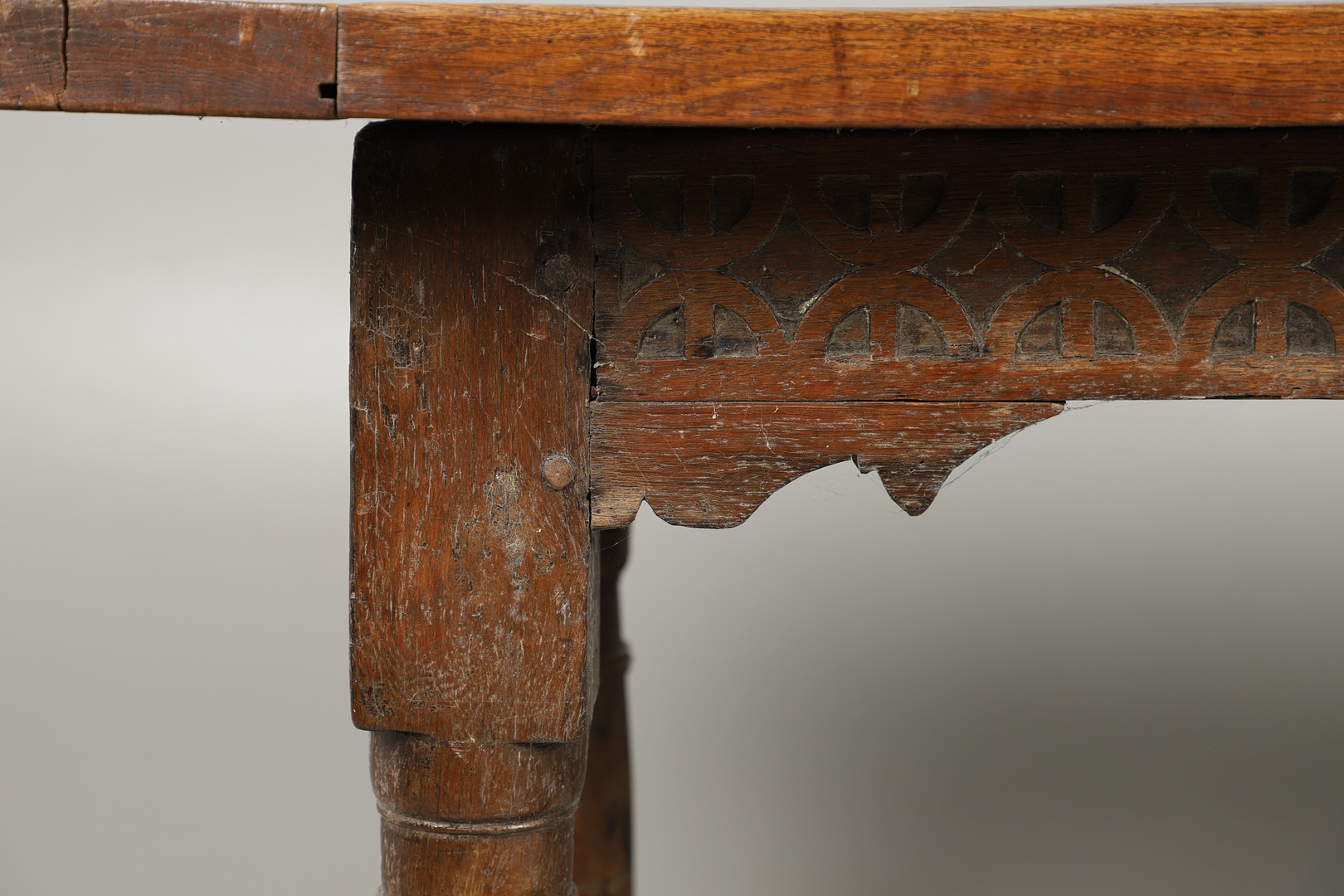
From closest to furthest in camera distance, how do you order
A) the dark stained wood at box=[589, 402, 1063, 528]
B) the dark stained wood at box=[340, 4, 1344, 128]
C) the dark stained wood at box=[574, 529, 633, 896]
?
the dark stained wood at box=[340, 4, 1344, 128] < the dark stained wood at box=[589, 402, 1063, 528] < the dark stained wood at box=[574, 529, 633, 896]

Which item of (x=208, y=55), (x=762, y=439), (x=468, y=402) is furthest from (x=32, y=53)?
(x=762, y=439)

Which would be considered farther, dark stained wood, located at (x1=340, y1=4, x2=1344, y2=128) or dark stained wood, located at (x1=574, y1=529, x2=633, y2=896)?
dark stained wood, located at (x1=574, y1=529, x2=633, y2=896)

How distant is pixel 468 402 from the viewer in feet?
2.06

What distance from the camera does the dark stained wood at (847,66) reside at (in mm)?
528

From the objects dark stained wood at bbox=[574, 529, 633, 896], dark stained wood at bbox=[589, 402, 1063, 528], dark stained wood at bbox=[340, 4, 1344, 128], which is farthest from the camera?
dark stained wood at bbox=[574, 529, 633, 896]

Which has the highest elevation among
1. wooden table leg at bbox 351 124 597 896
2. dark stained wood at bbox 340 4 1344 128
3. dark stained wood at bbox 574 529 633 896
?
dark stained wood at bbox 340 4 1344 128

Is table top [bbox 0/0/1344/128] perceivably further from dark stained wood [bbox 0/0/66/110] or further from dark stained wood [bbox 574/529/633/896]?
dark stained wood [bbox 574/529/633/896]

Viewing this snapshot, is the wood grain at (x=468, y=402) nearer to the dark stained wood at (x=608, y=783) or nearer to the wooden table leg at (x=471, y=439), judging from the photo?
the wooden table leg at (x=471, y=439)

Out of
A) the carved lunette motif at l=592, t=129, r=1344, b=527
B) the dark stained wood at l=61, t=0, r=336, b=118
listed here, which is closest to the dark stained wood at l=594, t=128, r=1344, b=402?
the carved lunette motif at l=592, t=129, r=1344, b=527

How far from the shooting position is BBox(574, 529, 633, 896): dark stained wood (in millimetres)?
1151

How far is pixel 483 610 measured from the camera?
639 mm

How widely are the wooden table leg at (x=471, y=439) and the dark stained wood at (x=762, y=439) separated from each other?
17 mm

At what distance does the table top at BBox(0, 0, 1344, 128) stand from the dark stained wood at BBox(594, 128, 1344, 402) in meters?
0.09

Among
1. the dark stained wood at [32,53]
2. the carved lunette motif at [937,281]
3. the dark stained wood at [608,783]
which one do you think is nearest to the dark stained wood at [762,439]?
the carved lunette motif at [937,281]
